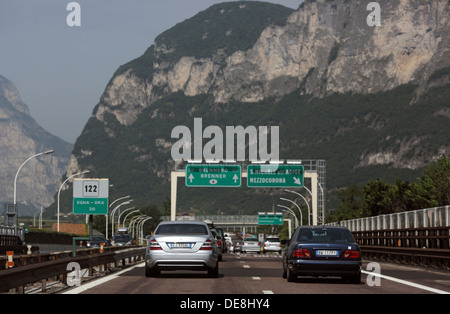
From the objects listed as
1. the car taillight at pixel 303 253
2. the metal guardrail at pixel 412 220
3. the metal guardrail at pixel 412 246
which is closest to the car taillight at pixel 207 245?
the car taillight at pixel 303 253

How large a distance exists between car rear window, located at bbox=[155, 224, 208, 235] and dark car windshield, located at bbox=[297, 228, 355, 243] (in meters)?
3.14

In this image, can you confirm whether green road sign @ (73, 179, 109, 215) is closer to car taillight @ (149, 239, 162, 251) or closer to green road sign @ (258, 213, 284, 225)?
car taillight @ (149, 239, 162, 251)

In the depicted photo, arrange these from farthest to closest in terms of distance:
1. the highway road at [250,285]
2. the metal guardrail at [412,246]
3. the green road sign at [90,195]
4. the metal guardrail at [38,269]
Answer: the green road sign at [90,195] → the metal guardrail at [412,246] → the highway road at [250,285] → the metal guardrail at [38,269]

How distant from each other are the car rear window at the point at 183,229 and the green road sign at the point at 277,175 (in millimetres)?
50300

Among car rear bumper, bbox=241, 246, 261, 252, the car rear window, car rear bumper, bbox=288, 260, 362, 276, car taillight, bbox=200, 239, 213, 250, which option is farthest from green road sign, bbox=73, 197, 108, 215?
car rear bumper, bbox=288, 260, 362, 276

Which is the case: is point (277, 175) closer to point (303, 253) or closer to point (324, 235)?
point (324, 235)

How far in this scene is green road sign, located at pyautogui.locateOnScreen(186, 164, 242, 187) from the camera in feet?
248

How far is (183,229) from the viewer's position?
2530 cm

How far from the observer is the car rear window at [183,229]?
2516 centimetres

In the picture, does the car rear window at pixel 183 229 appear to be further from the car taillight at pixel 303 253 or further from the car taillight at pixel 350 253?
the car taillight at pixel 350 253

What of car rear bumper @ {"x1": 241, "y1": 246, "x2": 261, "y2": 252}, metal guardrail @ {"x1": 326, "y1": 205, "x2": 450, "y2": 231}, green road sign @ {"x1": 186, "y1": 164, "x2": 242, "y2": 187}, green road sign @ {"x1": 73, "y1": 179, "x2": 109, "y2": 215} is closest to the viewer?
metal guardrail @ {"x1": 326, "y1": 205, "x2": 450, "y2": 231}

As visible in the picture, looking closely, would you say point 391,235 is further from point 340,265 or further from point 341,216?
point 341,216

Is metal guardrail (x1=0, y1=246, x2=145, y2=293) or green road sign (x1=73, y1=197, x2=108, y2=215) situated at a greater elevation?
green road sign (x1=73, y1=197, x2=108, y2=215)
